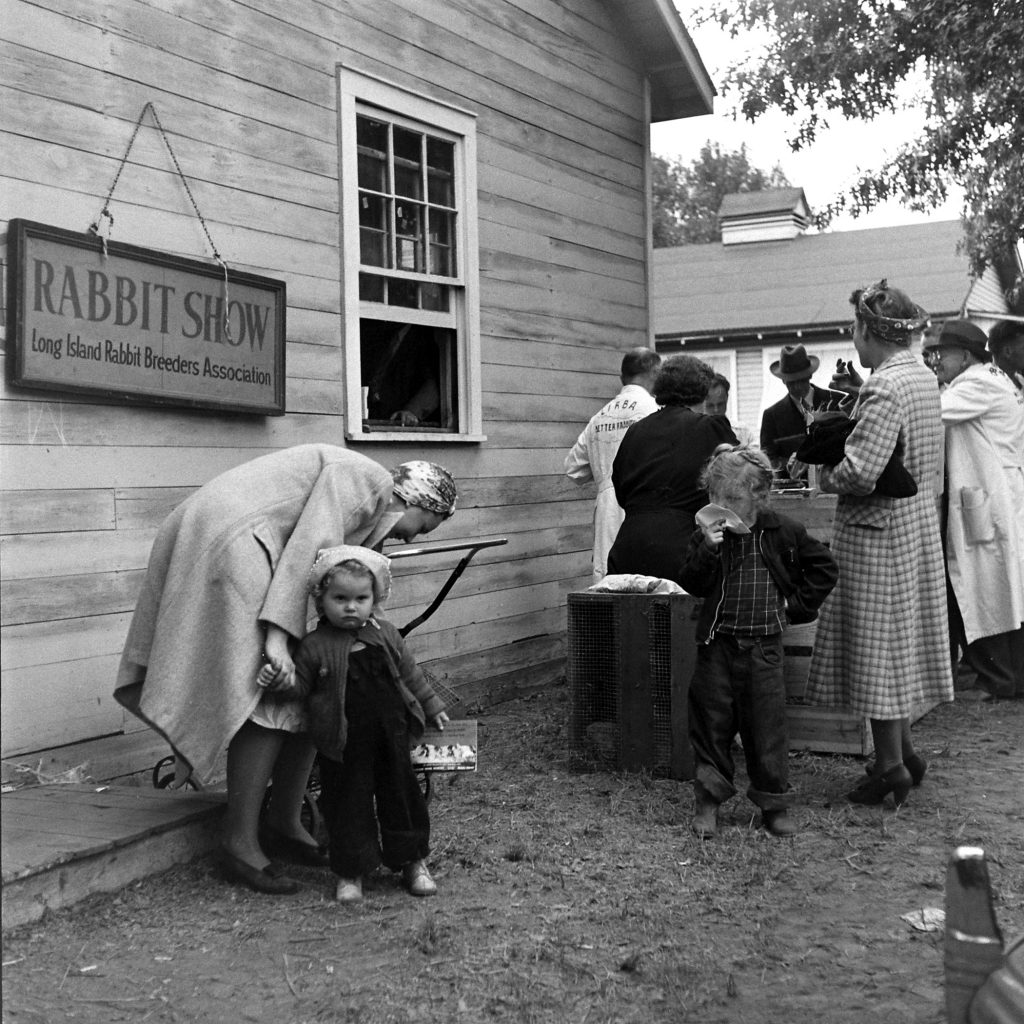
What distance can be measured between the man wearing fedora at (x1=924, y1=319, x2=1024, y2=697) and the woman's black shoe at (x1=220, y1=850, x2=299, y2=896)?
536cm

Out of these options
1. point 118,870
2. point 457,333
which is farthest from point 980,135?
point 118,870

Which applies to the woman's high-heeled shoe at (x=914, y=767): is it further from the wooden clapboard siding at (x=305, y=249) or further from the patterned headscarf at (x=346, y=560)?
the wooden clapboard siding at (x=305, y=249)

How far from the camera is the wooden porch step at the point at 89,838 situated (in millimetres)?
4180

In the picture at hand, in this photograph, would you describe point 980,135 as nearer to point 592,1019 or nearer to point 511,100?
point 511,100

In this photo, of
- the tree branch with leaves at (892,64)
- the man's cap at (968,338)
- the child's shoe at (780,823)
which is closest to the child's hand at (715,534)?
the child's shoe at (780,823)

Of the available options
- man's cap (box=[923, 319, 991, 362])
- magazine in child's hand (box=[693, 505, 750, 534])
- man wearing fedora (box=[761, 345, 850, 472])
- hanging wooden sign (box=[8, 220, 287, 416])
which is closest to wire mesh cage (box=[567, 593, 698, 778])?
magazine in child's hand (box=[693, 505, 750, 534])

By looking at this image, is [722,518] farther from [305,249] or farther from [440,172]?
[440,172]

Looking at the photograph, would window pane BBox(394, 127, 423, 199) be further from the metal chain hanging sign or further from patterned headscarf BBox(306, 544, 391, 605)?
patterned headscarf BBox(306, 544, 391, 605)

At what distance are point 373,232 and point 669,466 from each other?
215cm

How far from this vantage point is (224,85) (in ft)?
20.7

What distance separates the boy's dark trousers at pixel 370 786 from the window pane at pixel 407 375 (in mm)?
3049

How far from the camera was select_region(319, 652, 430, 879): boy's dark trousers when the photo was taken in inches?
176

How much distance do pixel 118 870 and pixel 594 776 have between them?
2586mm

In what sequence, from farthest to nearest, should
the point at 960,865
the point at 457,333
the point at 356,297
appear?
the point at 457,333 → the point at 356,297 → the point at 960,865
